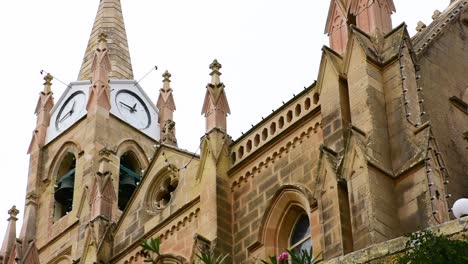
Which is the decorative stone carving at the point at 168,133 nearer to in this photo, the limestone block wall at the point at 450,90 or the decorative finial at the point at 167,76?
the decorative finial at the point at 167,76

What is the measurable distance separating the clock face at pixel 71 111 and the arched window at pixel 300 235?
14.1m

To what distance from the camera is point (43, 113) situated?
3991 centimetres

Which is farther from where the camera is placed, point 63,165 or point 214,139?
point 63,165

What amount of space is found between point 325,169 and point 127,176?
15474 mm

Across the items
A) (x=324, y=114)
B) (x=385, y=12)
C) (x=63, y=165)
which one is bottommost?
(x=324, y=114)

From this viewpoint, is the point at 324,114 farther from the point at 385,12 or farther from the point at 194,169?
the point at 194,169

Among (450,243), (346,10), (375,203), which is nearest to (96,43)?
(346,10)

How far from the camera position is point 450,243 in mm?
13820

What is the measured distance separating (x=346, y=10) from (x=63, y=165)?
15103mm

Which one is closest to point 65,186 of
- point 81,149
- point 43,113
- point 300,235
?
point 81,149

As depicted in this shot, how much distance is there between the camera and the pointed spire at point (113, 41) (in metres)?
41.5

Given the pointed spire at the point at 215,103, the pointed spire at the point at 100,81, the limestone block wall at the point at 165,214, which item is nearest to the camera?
the limestone block wall at the point at 165,214

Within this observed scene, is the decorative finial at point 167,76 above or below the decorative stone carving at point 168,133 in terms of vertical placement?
above

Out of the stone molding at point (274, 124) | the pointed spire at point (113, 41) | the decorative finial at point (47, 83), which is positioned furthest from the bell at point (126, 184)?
the stone molding at point (274, 124)
